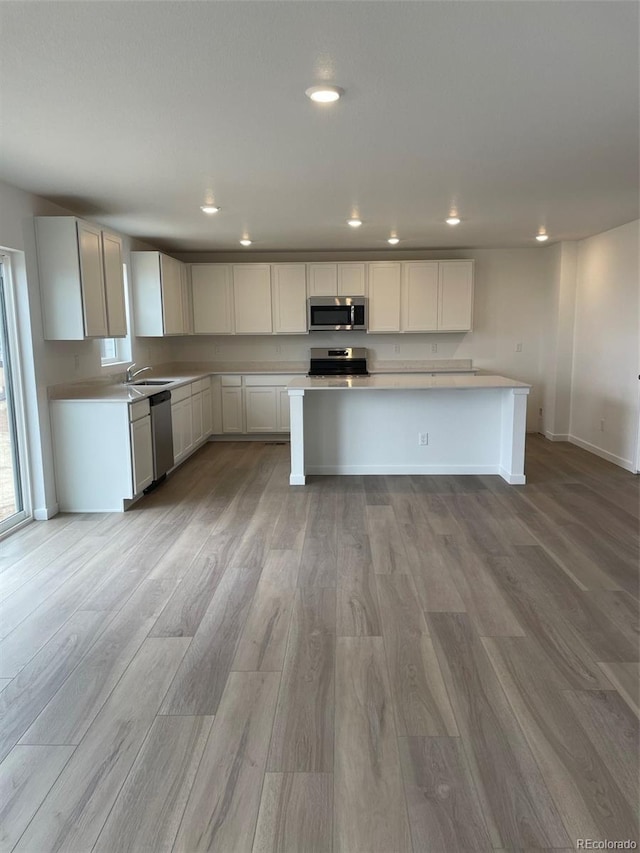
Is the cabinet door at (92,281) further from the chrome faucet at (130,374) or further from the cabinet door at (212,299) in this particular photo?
the cabinet door at (212,299)

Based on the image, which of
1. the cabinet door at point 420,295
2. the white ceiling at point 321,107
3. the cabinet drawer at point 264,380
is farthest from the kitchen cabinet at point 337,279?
the white ceiling at point 321,107

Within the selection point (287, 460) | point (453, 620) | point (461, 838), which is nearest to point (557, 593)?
point (453, 620)

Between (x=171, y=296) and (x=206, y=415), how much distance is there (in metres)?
1.49

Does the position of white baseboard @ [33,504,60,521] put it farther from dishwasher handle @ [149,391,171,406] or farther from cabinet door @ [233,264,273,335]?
cabinet door @ [233,264,273,335]

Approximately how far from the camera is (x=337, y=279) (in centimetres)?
728

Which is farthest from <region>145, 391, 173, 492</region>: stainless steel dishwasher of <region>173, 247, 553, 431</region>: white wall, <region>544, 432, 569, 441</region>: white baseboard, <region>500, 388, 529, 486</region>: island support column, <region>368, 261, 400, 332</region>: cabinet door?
<region>544, 432, 569, 441</region>: white baseboard

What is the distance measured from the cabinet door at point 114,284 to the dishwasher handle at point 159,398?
629mm

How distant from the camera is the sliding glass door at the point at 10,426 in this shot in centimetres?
409

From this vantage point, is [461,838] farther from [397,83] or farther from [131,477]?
[131,477]

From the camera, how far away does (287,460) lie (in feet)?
21.0

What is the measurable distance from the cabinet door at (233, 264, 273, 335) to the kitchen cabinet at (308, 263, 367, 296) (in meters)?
0.58

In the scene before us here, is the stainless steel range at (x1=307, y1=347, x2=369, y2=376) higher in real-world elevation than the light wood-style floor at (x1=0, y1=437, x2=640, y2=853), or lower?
higher

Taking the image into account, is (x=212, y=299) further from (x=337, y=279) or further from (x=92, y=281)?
(x=92, y=281)

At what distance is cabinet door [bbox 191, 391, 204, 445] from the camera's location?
21.5ft
